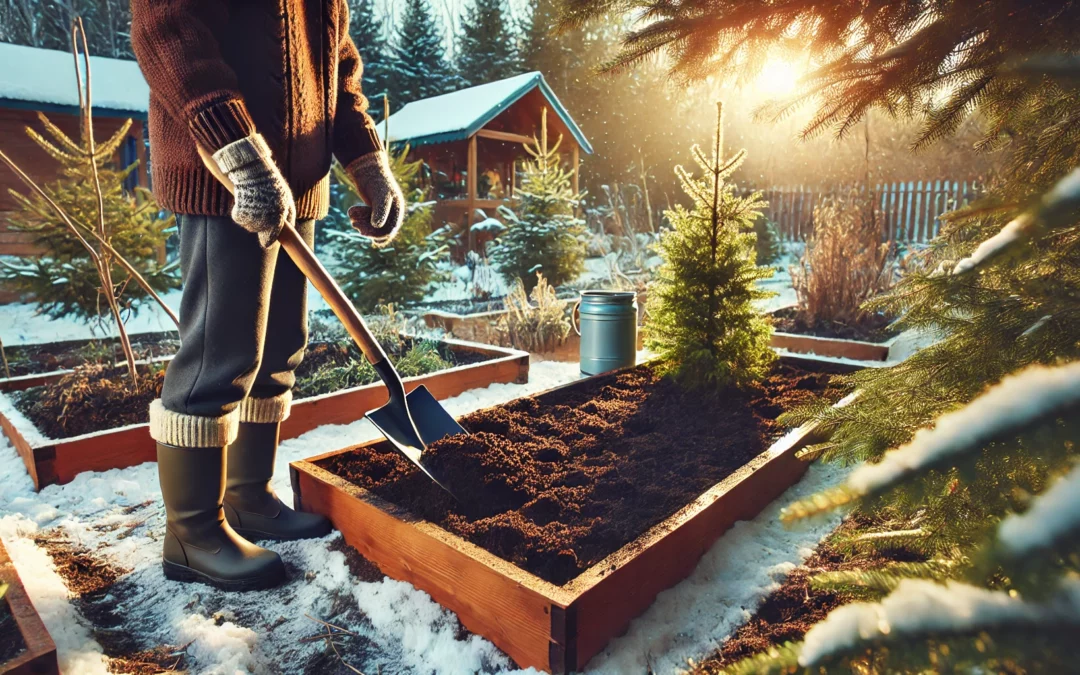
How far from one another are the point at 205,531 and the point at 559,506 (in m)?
1.06

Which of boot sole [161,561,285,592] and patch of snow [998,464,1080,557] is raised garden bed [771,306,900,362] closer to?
boot sole [161,561,285,592]

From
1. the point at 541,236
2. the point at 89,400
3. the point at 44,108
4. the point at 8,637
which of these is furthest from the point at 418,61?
the point at 8,637

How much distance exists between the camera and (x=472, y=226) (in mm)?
11438

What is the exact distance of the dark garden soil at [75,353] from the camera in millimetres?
4098

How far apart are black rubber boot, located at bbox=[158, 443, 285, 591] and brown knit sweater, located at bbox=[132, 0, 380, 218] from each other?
2.39 feet

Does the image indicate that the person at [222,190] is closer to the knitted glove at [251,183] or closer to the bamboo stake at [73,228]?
the knitted glove at [251,183]

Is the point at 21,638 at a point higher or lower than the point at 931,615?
lower

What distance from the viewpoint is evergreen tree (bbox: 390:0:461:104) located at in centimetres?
1998

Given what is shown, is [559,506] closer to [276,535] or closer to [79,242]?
[276,535]

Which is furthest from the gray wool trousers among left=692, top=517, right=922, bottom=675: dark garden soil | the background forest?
the background forest

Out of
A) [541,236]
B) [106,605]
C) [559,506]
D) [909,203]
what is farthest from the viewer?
[909,203]

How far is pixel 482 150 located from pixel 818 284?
36.4ft

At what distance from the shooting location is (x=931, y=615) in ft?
1.21

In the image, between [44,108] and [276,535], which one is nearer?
[276,535]
